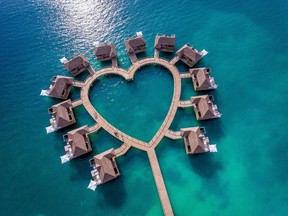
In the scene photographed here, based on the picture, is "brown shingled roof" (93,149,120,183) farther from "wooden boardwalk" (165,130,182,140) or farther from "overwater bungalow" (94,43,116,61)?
"overwater bungalow" (94,43,116,61)

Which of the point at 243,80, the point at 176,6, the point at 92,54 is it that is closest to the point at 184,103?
the point at 243,80

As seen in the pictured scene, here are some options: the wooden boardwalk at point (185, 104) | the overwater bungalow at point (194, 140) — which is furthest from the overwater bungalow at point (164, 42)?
the overwater bungalow at point (194, 140)

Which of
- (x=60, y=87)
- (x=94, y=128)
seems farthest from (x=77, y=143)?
(x=60, y=87)

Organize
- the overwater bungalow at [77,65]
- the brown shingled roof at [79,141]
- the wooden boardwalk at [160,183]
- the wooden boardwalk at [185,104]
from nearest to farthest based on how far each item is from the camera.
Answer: the wooden boardwalk at [160,183]
the brown shingled roof at [79,141]
the wooden boardwalk at [185,104]
the overwater bungalow at [77,65]

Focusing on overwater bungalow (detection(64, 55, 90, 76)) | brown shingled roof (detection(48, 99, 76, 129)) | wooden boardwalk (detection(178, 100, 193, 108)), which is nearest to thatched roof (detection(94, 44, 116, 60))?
overwater bungalow (detection(64, 55, 90, 76))

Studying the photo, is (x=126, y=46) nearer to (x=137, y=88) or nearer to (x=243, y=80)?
(x=137, y=88)

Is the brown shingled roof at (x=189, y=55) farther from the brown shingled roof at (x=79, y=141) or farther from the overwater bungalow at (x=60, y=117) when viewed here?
the overwater bungalow at (x=60, y=117)
